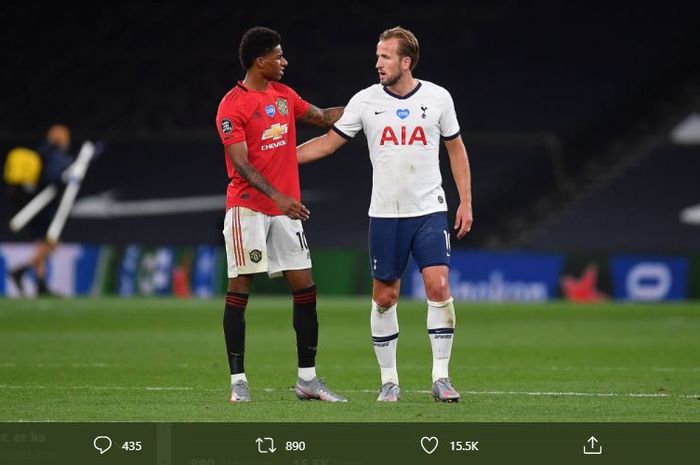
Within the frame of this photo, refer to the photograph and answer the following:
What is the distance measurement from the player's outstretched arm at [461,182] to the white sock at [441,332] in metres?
0.47

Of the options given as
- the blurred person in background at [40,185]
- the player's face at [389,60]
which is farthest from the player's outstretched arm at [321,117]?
the blurred person in background at [40,185]

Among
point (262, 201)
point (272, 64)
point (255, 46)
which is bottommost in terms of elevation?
point (262, 201)

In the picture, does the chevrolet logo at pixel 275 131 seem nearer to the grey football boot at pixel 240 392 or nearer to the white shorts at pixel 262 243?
the white shorts at pixel 262 243

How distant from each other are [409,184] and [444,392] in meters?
1.33

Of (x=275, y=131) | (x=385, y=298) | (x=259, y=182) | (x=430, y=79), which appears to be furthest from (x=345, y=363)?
(x=430, y=79)

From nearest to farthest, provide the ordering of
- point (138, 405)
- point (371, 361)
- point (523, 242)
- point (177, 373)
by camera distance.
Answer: point (138, 405), point (177, 373), point (371, 361), point (523, 242)

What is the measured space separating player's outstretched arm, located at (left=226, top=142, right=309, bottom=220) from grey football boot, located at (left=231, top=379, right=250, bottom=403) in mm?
1105

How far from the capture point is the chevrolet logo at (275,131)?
10.5m

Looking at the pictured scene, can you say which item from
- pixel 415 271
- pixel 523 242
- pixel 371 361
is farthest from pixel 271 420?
pixel 523 242

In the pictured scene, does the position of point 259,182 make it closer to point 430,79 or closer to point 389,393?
point 389,393
